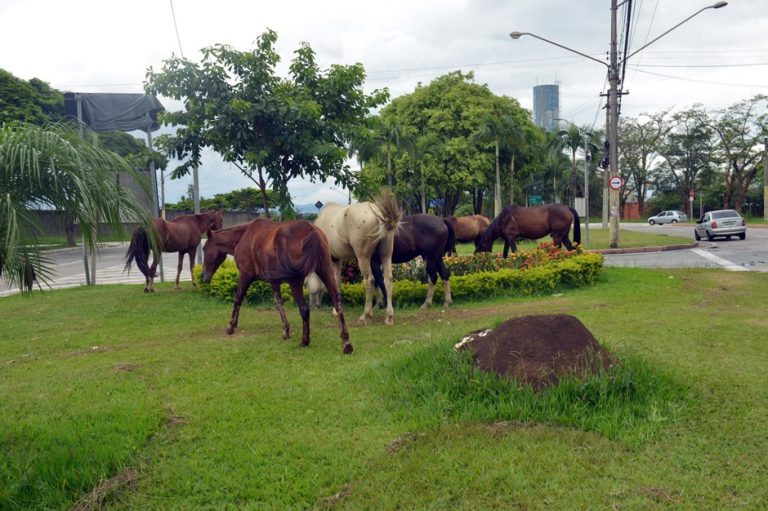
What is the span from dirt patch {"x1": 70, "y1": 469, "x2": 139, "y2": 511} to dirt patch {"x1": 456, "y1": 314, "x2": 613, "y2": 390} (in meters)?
2.96

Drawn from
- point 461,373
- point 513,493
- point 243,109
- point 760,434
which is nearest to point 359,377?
point 461,373

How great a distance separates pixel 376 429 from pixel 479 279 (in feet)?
24.6

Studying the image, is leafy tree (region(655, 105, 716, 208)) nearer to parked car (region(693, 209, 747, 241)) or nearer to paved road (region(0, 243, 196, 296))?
parked car (region(693, 209, 747, 241))

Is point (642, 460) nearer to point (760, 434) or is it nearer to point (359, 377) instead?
point (760, 434)

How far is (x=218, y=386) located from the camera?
6.25 m

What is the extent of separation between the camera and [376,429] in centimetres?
486

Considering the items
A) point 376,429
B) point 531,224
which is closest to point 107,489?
point 376,429

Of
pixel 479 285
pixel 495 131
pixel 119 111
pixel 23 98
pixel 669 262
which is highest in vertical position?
pixel 23 98

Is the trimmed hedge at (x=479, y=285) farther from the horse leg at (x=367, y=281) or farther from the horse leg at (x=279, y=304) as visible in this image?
the horse leg at (x=279, y=304)

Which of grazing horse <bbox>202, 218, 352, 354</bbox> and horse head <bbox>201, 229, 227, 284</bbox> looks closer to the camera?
grazing horse <bbox>202, 218, 352, 354</bbox>

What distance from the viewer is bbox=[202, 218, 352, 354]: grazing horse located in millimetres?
7758

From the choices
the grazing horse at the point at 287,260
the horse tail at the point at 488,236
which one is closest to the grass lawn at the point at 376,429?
the grazing horse at the point at 287,260

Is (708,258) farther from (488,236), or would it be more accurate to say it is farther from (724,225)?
(724,225)

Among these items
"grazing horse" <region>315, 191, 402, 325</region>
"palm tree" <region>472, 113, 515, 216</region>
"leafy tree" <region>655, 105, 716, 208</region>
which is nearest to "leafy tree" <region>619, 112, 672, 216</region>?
"leafy tree" <region>655, 105, 716, 208</region>
